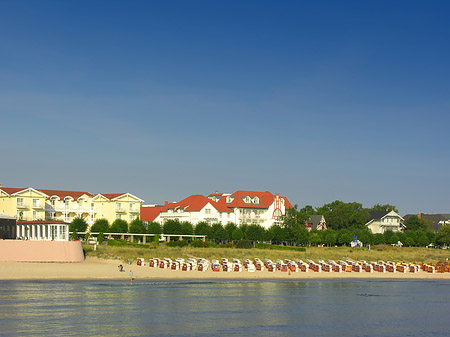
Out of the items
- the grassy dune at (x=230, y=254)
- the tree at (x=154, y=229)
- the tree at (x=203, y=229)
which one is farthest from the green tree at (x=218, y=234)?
the grassy dune at (x=230, y=254)

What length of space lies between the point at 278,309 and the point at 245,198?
81.7 meters

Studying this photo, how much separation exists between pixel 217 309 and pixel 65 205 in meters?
73.6

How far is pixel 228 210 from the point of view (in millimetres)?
120562

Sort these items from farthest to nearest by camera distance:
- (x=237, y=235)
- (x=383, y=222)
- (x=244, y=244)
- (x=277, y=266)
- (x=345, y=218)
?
(x=383, y=222), (x=345, y=218), (x=237, y=235), (x=244, y=244), (x=277, y=266)

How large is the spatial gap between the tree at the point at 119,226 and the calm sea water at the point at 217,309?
47.9 meters

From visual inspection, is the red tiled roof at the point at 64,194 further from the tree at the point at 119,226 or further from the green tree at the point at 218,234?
the green tree at the point at 218,234

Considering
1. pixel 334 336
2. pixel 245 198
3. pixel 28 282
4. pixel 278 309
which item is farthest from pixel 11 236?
pixel 245 198

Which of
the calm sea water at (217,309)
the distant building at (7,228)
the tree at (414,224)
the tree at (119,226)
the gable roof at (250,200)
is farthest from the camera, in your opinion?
the tree at (414,224)

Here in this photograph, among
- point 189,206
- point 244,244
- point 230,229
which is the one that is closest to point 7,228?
point 244,244

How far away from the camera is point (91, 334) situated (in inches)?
1289

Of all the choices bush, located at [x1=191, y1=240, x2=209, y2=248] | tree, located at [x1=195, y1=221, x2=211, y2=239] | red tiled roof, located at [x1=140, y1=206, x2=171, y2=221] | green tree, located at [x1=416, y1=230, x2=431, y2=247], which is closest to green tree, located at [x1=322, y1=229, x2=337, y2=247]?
green tree, located at [x1=416, y1=230, x2=431, y2=247]

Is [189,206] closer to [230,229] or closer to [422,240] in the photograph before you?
[230,229]

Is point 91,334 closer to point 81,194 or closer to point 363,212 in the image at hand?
point 81,194

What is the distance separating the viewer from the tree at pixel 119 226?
104 meters
